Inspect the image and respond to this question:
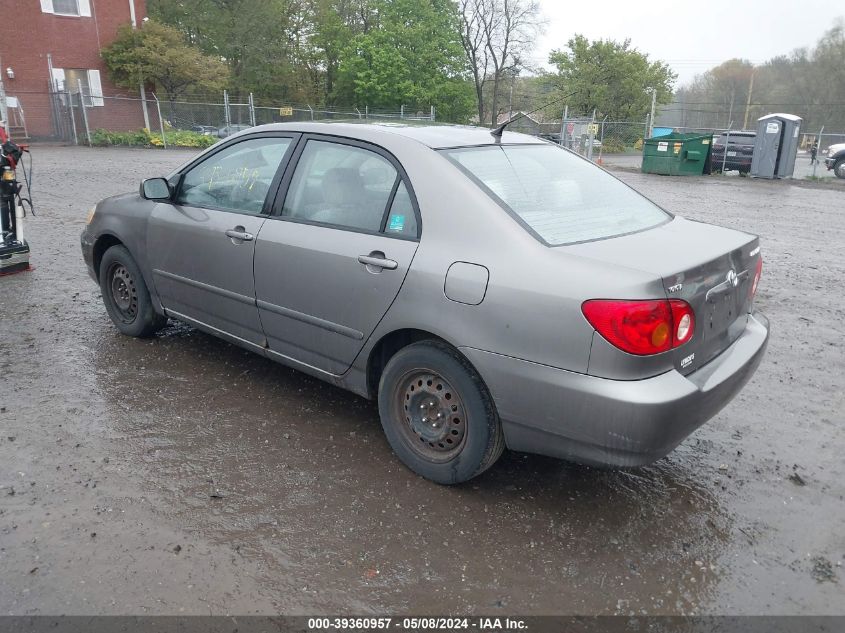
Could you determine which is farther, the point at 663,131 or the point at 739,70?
the point at 739,70

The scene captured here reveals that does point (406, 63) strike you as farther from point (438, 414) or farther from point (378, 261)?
point (438, 414)

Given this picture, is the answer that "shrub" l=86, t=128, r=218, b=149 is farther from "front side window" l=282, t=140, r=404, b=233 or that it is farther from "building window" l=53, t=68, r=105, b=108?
"front side window" l=282, t=140, r=404, b=233

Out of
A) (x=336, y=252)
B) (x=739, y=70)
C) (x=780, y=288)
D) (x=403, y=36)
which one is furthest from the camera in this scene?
(x=739, y=70)

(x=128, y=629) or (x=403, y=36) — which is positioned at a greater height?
(x=403, y=36)

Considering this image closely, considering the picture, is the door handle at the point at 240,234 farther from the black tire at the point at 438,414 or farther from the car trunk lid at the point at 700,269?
the car trunk lid at the point at 700,269

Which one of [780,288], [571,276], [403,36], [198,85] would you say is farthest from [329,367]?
[403,36]

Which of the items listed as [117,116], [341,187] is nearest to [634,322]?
[341,187]

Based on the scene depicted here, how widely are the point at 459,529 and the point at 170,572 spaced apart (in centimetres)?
121

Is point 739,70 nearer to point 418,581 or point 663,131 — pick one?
point 663,131

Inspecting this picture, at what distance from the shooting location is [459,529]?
2930 millimetres

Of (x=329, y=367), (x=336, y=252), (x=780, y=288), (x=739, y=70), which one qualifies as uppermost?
(x=739, y=70)

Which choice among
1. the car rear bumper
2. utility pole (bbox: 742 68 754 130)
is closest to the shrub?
the car rear bumper

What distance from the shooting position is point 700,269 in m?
2.82

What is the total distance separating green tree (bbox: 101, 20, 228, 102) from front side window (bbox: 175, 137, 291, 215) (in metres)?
30.4
